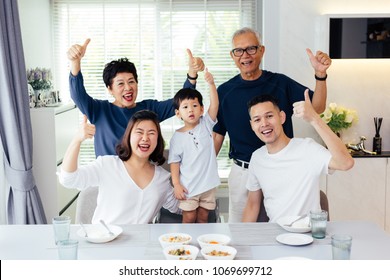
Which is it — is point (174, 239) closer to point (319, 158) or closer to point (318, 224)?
point (318, 224)

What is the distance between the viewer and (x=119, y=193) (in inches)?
91.3

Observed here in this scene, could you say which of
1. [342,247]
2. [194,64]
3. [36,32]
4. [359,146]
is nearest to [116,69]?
[194,64]

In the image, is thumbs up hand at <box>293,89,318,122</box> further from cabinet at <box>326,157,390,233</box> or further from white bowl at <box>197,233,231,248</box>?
cabinet at <box>326,157,390,233</box>

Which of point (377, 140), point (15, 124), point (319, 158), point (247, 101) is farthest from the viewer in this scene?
point (377, 140)

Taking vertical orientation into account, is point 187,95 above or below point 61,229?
above

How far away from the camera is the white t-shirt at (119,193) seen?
231 cm

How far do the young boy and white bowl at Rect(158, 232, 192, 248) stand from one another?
580 mm

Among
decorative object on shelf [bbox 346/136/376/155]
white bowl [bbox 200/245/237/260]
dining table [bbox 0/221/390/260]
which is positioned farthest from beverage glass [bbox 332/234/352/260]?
decorative object on shelf [bbox 346/136/376/155]

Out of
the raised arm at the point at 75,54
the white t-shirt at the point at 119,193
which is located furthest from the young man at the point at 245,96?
the raised arm at the point at 75,54

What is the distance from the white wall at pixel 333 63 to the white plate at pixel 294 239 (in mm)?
2147

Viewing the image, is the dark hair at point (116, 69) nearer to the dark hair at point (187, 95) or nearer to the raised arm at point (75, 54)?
the raised arm at point (75, 54)

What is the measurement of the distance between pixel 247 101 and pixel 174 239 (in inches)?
44.6
